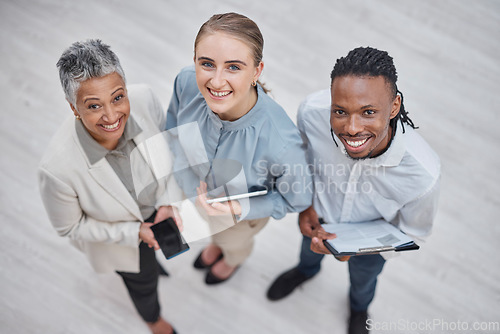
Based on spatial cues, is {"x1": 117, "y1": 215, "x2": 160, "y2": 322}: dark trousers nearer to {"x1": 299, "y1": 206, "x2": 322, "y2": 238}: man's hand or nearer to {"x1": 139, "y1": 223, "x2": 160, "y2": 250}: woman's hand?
{"x1": 139, "y1": 223, "x2": 160, "y2": 250}: woman's hand

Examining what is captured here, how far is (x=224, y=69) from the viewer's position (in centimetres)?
123

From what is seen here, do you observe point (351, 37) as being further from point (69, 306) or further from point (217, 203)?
point (69, 306)

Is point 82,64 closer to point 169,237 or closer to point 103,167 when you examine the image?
point 103,167

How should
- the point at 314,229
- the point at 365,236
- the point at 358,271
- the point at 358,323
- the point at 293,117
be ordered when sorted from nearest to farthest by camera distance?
the point at 365,236 < the point at 314,229 < the point at 358,271 < the point at 358,323 < the point at 293,117

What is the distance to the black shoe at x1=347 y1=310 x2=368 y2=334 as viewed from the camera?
2168 millimetres

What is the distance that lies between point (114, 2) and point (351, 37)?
1.86 meters

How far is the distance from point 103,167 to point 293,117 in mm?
1599

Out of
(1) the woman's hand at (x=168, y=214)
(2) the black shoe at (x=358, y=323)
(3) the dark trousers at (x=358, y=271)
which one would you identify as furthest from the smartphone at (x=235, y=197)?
(2) the black shoe at (x=358, y=323)

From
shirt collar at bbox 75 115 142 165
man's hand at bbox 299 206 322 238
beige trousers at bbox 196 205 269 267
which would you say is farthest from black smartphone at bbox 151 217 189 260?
man's hand at bbox 299 206 322 238

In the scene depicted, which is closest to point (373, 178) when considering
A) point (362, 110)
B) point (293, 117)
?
point (362, 110)

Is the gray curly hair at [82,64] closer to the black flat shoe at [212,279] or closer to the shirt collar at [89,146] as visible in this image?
the shirt collar at [89,146]

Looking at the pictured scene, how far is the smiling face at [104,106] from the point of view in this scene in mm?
1253

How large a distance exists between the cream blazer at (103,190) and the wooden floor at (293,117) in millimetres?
703

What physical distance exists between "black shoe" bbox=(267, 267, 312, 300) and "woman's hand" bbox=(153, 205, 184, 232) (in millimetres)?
879
